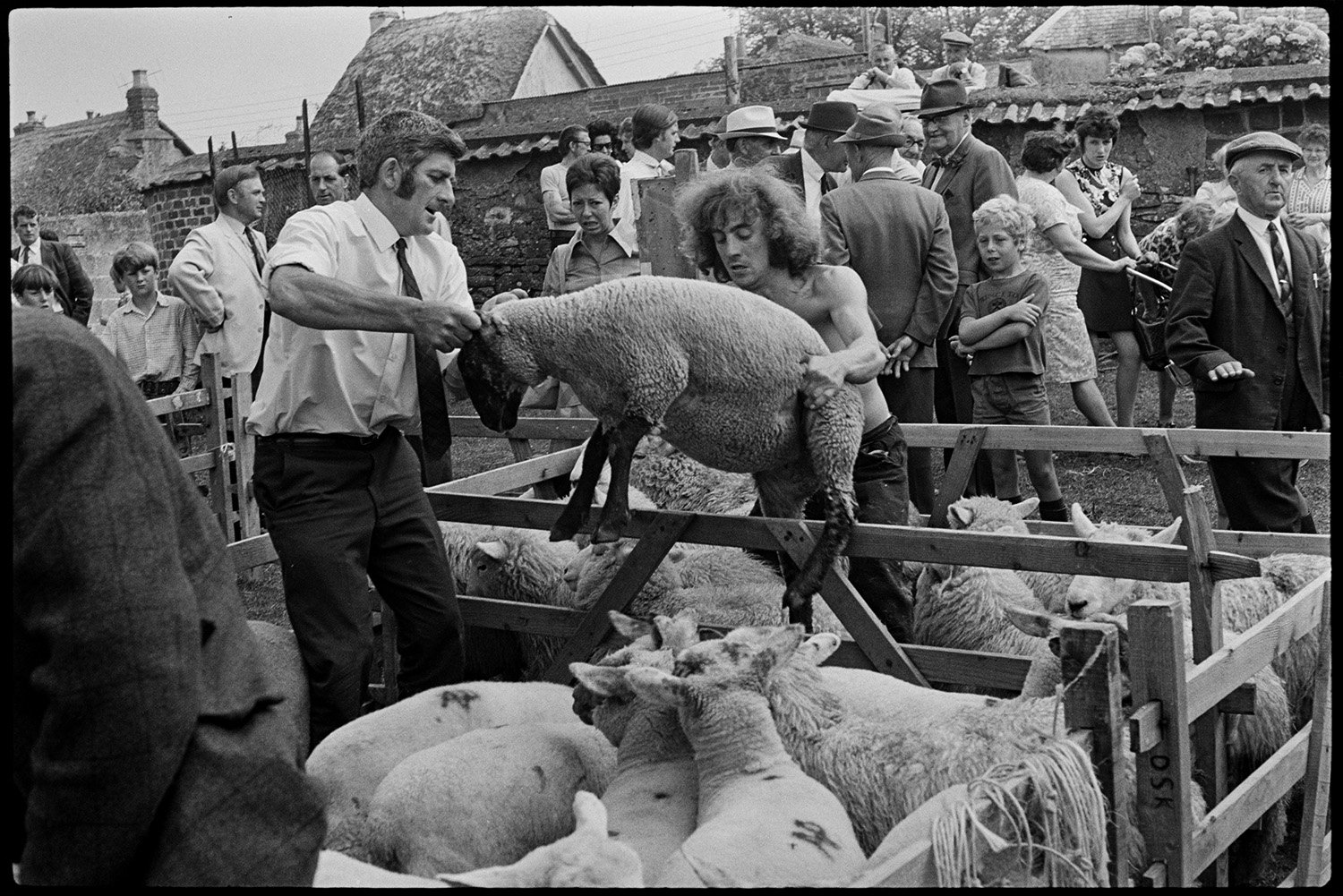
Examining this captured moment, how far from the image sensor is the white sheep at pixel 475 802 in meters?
2.94

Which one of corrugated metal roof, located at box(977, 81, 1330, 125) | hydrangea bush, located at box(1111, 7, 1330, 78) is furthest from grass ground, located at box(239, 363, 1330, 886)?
hydrangea bush, located at box(1111, 7, 1330, 78)

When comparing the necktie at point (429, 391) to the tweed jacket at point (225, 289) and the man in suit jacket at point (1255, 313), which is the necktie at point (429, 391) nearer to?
the man in suit jacket at point (1255, 313)

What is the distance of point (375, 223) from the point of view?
3.89 meters

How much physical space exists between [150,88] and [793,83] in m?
14.1

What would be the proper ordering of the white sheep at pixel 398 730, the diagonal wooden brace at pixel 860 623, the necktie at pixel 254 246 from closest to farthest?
the white sheep at pixel 398 730
the diagonal wooden brace at pixel 860 623
the necktie at pixel 254 246

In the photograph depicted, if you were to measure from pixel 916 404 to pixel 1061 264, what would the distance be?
285 centimetres

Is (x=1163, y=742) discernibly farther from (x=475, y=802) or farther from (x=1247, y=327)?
(x=1247, y=327)

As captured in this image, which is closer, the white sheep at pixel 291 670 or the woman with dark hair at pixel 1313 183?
the white sheep at pixel 291 670

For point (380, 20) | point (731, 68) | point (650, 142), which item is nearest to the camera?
point (650, 142)

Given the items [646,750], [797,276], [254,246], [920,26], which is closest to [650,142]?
[254,246]

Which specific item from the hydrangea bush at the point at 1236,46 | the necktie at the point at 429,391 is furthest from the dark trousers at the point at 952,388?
the hydrangea bush at the point at 1236,46

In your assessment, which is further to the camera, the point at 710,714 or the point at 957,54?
the point at 957,54

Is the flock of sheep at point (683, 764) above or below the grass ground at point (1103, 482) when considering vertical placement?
above

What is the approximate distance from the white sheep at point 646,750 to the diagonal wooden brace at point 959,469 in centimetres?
225
